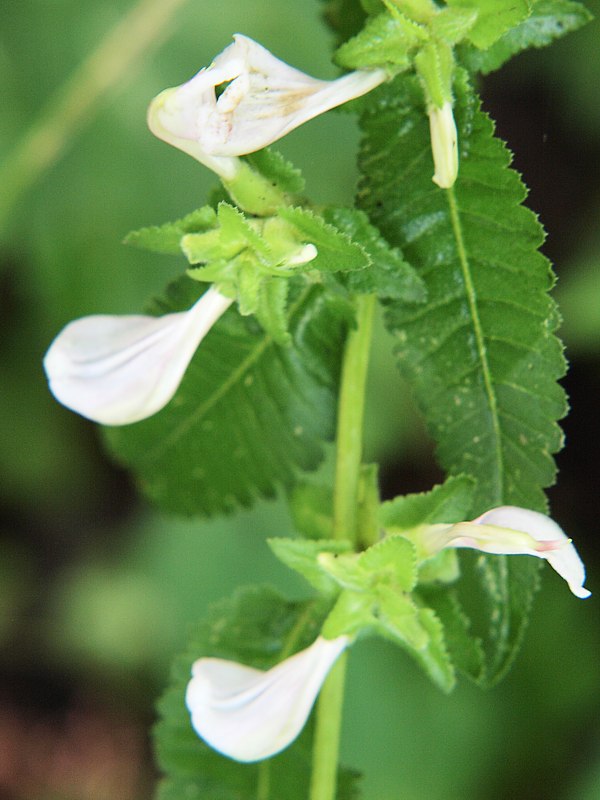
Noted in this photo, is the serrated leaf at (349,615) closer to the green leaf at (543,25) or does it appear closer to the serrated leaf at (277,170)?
the serrated leaf at (277,170)

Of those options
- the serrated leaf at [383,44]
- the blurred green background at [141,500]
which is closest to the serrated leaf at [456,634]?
the serrated leaf at [383,44]

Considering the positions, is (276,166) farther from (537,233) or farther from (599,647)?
(599,647)

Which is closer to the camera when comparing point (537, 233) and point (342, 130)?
point (537, 233)

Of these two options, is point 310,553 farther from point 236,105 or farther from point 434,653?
point 236,105

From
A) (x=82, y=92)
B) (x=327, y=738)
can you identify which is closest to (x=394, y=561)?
(x=327, y=738)

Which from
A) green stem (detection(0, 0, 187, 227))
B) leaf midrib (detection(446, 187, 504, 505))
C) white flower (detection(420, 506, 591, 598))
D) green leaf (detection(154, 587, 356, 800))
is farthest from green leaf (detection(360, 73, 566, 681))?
green stem (detection(0, 0, 187, 227))

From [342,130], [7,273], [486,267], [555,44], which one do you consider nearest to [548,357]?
[486,267]
